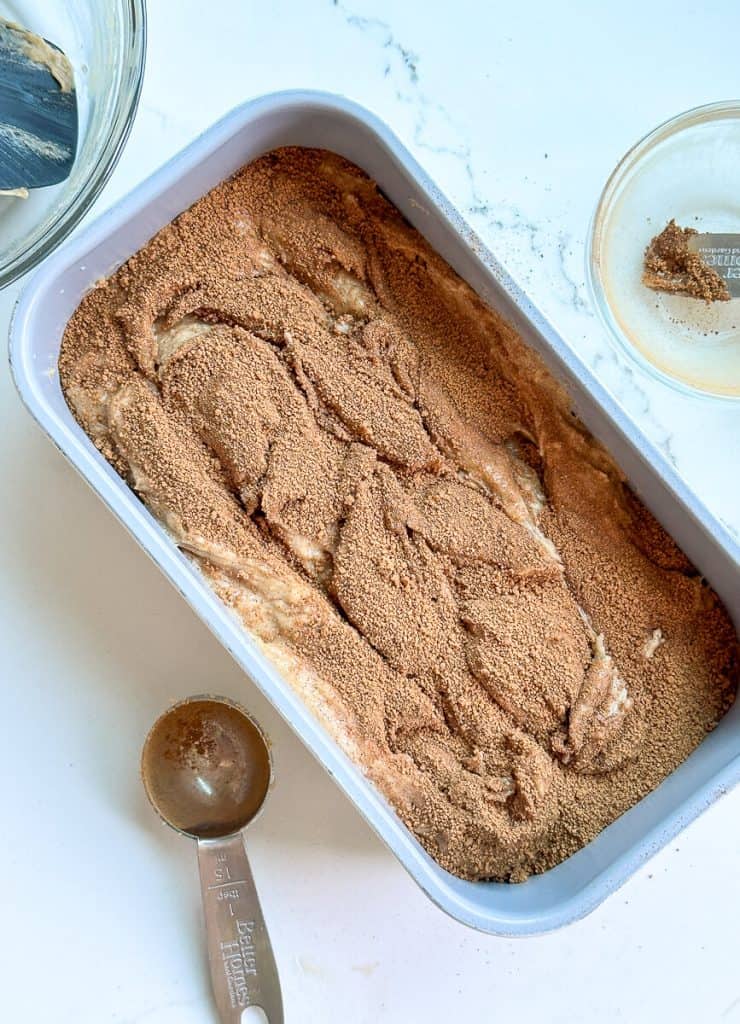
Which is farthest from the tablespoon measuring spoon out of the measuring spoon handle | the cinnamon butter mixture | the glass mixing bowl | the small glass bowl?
the small glass bowl

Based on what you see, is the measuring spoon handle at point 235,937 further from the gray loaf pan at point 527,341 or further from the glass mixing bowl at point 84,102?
the glass mixing bowl at point 84,102

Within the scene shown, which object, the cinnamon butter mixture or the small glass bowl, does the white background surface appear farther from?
the cinnamon butter mixture

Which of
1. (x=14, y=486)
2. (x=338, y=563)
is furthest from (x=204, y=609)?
(x=14, y=486)

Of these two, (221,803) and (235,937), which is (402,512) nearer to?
(221,803)

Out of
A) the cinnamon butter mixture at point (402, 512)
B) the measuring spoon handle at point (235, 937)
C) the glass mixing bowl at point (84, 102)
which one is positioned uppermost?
the glass mixing bowl at point (84, 102)

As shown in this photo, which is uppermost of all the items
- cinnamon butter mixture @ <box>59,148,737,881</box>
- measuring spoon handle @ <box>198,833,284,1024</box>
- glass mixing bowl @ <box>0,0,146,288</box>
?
glass mixing bowl @ <box>0,0,146,288</box>

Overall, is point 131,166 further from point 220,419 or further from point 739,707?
point 739,707

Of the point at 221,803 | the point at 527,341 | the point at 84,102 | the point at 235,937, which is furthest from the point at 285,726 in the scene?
the point at 84,102

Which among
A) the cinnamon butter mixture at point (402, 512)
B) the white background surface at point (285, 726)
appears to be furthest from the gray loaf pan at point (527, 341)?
the white background surface at point (285, 726)
